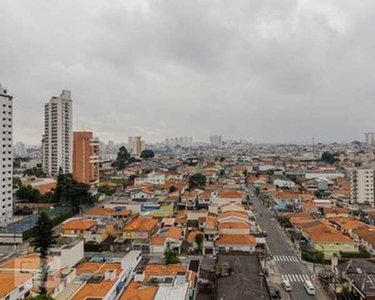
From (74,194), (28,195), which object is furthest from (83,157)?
(74,194)

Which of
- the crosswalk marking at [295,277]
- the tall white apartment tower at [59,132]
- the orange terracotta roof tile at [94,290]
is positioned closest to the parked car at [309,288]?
the crosswalk marking at [295,277]

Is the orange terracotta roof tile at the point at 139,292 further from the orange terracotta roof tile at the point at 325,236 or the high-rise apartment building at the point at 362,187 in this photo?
the high-rise apartment building at the point at 362,187

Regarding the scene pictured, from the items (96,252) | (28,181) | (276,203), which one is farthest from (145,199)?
(28,181)

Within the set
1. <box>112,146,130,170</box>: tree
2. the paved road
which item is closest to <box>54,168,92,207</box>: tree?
the paved road

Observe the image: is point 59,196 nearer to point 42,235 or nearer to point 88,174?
Answer: point 88,174

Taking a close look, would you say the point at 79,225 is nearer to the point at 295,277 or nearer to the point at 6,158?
the point at 6,158
